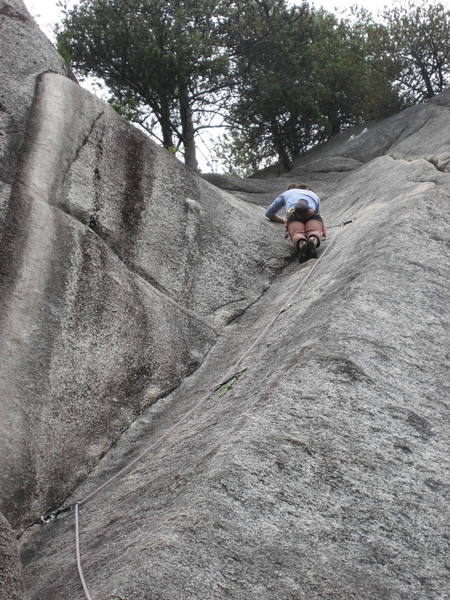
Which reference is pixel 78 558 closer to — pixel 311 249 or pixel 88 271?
pixel 88 271

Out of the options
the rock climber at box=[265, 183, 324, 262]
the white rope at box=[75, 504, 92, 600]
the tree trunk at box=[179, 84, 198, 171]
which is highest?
the tree trunk at box=[179, 84, 198, 171]

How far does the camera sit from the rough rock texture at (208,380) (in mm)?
4336

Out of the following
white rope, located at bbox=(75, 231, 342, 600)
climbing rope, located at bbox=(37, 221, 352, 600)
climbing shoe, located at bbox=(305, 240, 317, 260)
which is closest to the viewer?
white rope, located at bbox=(75, 231, 342, 600)

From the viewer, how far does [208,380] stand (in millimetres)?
7934

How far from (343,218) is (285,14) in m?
10.7

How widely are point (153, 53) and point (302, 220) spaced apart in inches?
359

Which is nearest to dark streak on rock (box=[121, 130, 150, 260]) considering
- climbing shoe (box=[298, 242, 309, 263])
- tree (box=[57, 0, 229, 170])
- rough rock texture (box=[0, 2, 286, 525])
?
rough rock texture (box=[0, 2, 286, 525])

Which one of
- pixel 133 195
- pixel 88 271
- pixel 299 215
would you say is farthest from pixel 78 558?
pixel 299 215

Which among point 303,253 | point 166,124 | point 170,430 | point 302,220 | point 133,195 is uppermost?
point 166,124

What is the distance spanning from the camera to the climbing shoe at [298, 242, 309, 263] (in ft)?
34.9

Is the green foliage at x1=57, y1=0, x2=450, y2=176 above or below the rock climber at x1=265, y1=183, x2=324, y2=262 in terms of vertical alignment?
above

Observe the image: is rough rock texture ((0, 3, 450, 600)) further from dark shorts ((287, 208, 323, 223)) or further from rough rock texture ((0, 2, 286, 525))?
dark shorts ((287, 208, 323, 223))

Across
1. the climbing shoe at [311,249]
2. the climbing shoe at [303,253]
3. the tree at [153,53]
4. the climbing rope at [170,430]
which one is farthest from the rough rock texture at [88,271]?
the tree at [153,53]

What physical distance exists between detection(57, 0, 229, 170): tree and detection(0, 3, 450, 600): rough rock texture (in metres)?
7.89
